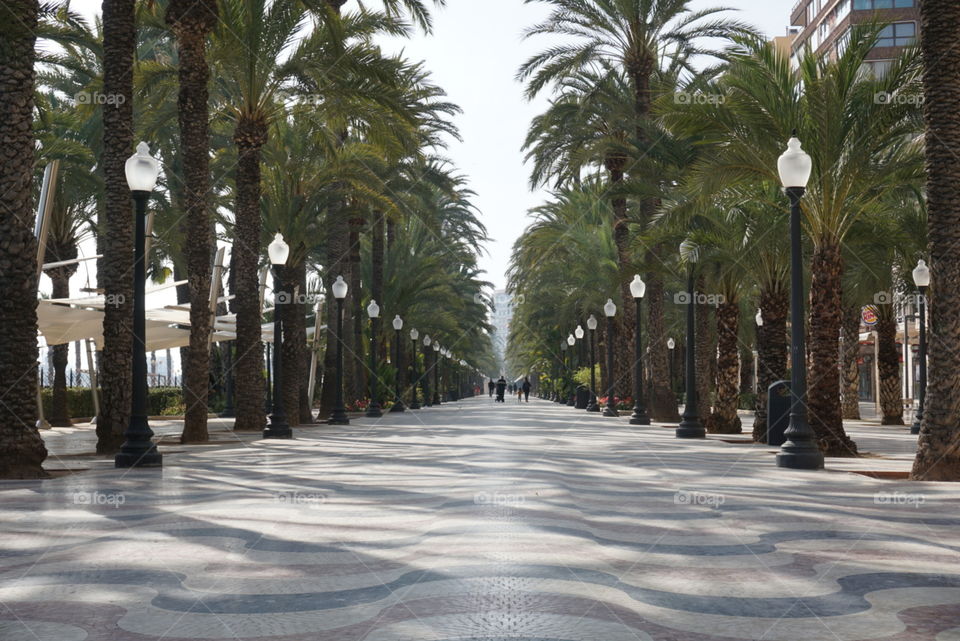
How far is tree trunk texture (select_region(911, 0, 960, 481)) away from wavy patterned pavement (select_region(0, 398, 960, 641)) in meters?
0.78

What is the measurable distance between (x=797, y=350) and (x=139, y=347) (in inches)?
360

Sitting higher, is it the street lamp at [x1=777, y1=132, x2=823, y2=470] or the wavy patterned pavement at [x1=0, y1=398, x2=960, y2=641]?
the street lamp at [x1=777, y1=132, x2=823, y2=470]

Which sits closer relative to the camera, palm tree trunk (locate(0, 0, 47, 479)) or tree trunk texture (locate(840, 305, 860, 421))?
palm tree trunk (locate(0, 0, 47, 479))

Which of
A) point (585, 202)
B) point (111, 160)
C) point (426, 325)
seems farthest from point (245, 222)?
point (426, 325)

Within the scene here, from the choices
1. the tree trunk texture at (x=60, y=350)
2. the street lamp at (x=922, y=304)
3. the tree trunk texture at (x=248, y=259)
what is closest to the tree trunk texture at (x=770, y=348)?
the street lamp at (x=922, y=304)

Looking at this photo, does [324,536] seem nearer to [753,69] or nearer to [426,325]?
[753,69]

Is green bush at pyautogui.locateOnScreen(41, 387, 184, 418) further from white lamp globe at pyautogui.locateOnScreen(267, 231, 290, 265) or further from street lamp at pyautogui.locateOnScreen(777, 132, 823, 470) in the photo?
street lamp at pyautogui.locateOnScreen(777, 132, 823, 470)

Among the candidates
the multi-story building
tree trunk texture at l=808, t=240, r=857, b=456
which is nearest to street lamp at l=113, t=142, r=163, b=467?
tree trunk texture at l=808, t=240, r=857, b=456

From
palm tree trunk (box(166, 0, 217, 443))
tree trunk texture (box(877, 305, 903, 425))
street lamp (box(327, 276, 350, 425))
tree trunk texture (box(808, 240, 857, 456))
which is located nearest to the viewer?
tree trunk texture (box(808, 240, 857, 456))

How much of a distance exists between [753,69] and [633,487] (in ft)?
28.2

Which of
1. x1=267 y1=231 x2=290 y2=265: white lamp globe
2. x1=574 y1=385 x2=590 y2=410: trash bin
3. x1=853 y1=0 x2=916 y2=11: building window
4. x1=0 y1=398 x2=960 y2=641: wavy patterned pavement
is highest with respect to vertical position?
x1=853 y1=0 x2=916 y2=11: building window

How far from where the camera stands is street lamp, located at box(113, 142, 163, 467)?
46.2 feet

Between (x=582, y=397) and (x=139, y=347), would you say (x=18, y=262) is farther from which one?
(x=582, y=397)

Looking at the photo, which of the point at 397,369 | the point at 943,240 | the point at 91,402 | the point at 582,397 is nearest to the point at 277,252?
the point at 943,240
